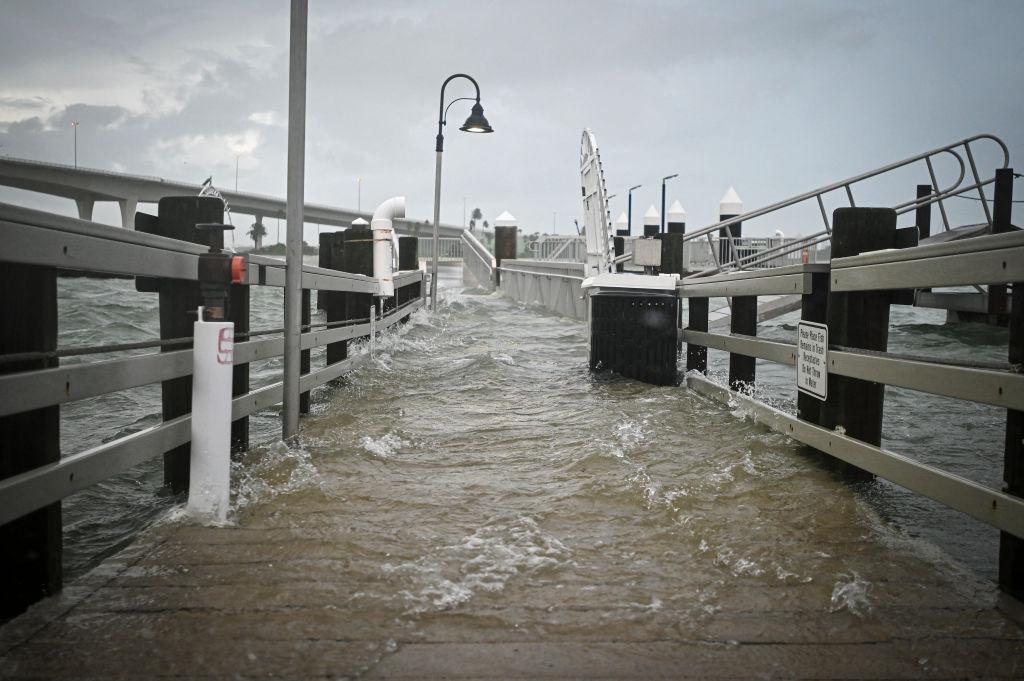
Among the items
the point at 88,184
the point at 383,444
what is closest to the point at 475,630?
the point at 383,444

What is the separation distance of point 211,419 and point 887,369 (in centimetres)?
333

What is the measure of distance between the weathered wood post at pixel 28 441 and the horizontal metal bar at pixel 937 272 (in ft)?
11.6

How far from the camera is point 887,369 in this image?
4.13 meters

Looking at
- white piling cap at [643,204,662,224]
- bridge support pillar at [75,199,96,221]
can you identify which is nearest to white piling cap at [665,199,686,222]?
white piling cap at [643,204,662,224]

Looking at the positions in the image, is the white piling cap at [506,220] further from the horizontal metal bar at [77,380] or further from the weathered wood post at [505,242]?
the horizontal metal bar at [77,380]

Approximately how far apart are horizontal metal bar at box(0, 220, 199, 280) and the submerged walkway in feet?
3.95

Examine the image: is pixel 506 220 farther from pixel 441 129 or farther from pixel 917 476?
pixel 917 476

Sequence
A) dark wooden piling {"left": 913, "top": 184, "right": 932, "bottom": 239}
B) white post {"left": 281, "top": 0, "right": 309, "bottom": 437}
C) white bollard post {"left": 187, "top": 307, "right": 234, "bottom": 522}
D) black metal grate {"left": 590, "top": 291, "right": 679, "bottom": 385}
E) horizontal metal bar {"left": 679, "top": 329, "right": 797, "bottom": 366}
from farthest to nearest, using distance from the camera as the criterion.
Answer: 1. dark wooden piling {"left": 913, "top": 184, "right": 932, "bottom": 239}
2. black metal grate {"left": 590, "top": 291, "right": 679, "bottom": 385}
3. horizontal metal bar {"left": 679, "top": 329, "right": 797, "bottom": 366}
4. white post {"left": 281, "top": 0, "right": 309, "bottom": 437}
5. white bollard post {"left": 187, "top": 307, "right": 234, "bottom": 522}

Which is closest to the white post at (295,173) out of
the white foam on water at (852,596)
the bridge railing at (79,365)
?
the bridge railing at (79,365)

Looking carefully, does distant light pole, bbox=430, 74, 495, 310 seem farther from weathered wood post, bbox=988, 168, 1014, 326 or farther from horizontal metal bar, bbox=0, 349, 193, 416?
horizontal metal bar, bbox=0, 349, 193, 416

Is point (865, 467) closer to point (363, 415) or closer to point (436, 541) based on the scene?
point (436, 541)

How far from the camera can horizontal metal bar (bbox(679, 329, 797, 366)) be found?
5.94 metres

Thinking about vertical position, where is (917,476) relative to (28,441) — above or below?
below

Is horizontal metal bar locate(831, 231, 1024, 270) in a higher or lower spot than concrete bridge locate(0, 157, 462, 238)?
lower
